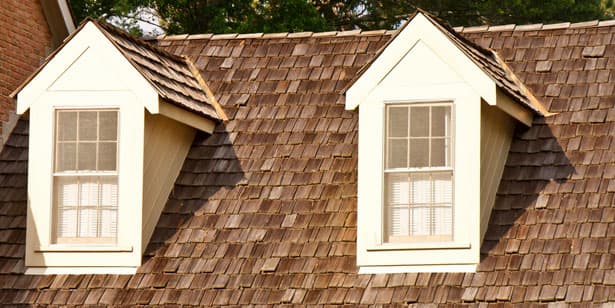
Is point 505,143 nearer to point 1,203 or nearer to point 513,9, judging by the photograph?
point 1,203

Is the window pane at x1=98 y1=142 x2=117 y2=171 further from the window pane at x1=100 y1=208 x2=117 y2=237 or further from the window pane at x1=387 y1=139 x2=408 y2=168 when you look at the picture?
the window pane at x1=387 y1=139 x2=408 y2=168

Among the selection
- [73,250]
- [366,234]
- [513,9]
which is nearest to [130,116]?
[73,250]

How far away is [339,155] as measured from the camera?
12844 mm

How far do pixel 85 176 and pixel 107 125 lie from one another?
507 mm

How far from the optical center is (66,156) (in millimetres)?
12750

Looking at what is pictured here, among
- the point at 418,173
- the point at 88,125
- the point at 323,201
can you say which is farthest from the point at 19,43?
the point at 418,173

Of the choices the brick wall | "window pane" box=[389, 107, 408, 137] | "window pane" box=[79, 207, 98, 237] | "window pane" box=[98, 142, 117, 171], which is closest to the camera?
"window pane" box=[389, 107, 408, 137]

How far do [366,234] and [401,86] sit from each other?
4.37ft

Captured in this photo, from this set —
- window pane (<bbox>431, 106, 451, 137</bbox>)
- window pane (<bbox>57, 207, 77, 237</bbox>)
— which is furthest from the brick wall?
window pane (<bbox>431, 106, 451, 137</bbox>)

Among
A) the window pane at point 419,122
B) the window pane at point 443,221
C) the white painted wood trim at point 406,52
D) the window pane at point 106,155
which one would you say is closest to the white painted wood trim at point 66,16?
the window pane at point 106,155

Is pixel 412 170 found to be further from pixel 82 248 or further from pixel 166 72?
pixel 82 248

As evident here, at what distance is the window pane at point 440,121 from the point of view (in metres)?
12.1

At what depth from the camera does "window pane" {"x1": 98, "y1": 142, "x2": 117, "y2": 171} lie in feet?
41.6

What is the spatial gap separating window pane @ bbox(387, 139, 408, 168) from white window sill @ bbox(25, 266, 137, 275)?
96.7 inches
